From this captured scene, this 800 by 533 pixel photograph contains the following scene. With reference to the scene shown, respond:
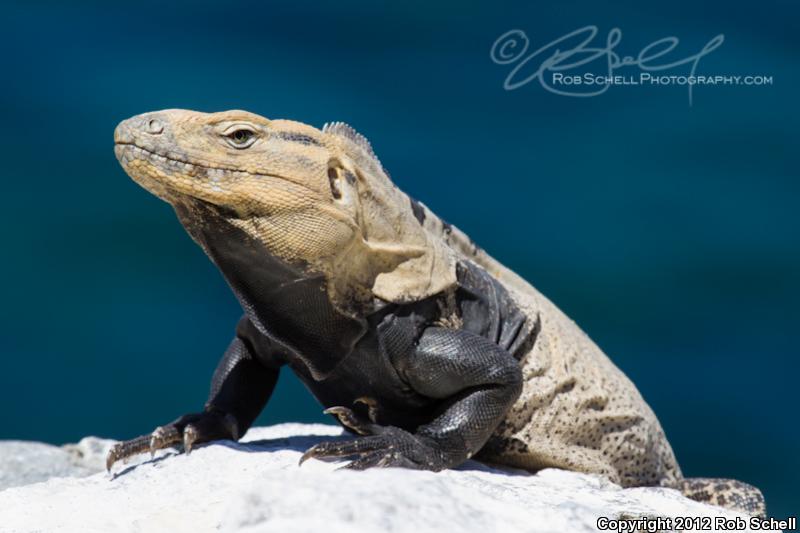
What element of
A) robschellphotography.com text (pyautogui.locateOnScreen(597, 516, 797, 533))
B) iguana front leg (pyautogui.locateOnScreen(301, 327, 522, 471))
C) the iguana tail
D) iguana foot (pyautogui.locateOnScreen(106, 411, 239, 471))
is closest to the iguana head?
iguana front leg (pyautogui.locateOnScreen(301, 327, 522, 471))

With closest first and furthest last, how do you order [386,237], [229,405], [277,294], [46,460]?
[277,294]
[386,237]
[229,405]
[46,460]

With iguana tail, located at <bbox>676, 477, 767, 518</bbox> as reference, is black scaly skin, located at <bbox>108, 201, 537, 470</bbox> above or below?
Result: above

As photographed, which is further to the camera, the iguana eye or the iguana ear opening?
the iguana ear opening

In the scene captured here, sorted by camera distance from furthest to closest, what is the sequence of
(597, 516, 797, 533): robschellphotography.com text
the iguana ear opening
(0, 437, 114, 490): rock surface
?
(0, 437, 114, 490): rock surface < the iguana ear opening < (597, 516, 797, 533): robschellphotography.com text

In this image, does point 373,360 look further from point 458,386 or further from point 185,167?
point 185,167

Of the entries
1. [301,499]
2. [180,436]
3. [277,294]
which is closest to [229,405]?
[180,436]

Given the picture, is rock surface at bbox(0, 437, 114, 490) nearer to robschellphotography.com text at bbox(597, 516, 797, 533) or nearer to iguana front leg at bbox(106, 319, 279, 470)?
iguana front leg at bbox(106, 319, 279, 470)

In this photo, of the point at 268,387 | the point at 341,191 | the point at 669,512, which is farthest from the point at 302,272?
the point at 669,512

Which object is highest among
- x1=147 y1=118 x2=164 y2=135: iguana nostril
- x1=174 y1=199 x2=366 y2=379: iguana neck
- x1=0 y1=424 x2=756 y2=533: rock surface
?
x1=147 y1=118 x2=164 y2=135: iguana nostril

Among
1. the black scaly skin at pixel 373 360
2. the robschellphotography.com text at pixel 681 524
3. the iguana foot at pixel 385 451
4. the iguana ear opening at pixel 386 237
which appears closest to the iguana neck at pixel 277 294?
the black scaly skin at pixel 373 360
